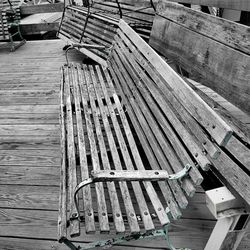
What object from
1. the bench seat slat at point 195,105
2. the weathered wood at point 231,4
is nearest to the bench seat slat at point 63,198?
the bench seat slat at point 195,105

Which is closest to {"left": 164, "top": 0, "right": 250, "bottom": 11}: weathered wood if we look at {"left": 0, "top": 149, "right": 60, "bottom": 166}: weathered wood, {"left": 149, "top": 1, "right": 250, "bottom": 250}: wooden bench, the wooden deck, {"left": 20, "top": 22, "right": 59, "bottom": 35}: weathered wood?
{"left": 149, "top": 1, "right": 250, "bottom": 250}: wooden bench

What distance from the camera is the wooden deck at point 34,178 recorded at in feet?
6.32

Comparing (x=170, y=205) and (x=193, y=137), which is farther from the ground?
(x=193, y=137)

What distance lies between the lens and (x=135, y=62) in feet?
8.39

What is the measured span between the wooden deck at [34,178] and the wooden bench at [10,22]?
1.87m

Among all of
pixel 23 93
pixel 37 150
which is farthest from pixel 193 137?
pixel 23 93

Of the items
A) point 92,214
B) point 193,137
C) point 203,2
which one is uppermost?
point 203,2

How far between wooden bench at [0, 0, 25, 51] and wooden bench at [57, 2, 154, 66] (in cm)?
123

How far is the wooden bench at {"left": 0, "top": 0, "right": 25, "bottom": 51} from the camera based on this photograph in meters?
6.03

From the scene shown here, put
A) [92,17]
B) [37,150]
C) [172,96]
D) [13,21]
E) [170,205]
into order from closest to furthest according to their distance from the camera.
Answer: [170,205] < [172,96] < [37,150] < [92,17] < [13,21]

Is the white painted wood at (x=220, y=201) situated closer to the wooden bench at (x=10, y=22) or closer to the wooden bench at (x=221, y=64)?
the wooden bench at (x=221, y=64)

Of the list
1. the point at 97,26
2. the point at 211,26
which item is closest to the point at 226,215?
the point at 211,26

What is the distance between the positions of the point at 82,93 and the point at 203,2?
4.85ft

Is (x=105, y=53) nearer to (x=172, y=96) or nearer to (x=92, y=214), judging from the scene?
(x=172, y=96)
